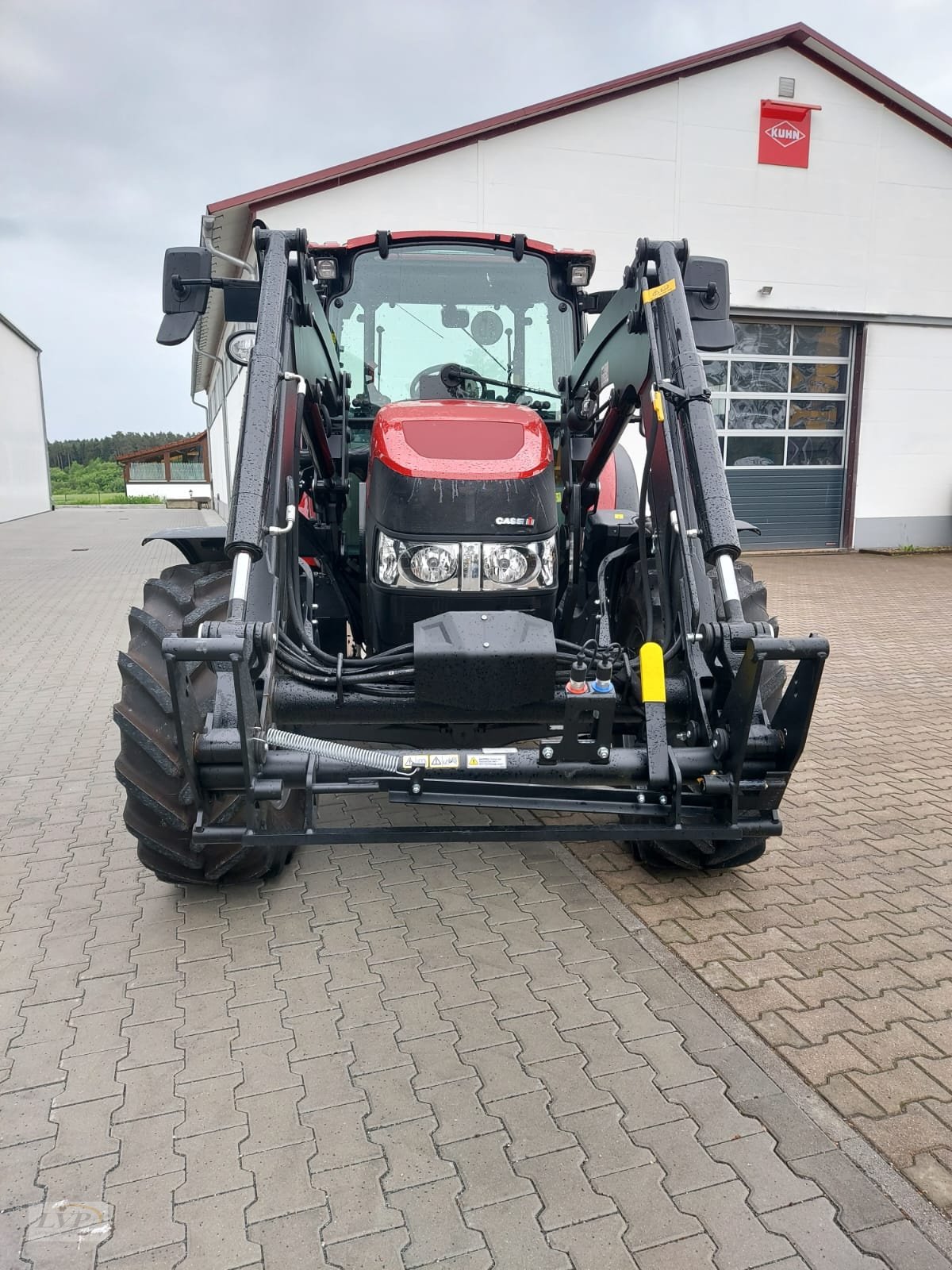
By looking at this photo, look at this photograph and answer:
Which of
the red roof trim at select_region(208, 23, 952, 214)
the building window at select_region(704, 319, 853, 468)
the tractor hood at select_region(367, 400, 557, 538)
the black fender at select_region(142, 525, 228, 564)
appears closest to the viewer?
the tractor hood at select_region(367, 400, 557, 538)

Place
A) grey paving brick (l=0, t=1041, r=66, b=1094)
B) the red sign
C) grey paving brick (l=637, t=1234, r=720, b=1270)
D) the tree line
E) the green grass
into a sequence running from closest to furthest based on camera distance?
grey paving brick (l=637, t=1234, r=720, b=1270) → grey paving brick (l=0, t=1041, r=66, b=1094) → the red sign → the green grass → the tree line

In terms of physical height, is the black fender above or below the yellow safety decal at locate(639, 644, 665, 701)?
above

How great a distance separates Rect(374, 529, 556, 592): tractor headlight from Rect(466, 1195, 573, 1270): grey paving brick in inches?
70.0

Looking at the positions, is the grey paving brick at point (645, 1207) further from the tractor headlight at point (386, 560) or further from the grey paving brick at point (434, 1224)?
the tractor headlight at point (386, 560)

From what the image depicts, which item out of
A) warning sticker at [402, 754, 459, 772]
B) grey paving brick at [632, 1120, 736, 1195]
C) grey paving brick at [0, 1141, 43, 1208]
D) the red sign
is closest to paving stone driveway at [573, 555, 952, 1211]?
grey paving brick at [632, 1120, 736, 1195]

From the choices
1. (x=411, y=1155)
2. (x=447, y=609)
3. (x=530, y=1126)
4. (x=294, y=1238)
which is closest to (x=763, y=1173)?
(x=530, y=1126)

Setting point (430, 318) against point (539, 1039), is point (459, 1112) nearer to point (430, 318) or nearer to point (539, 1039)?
point (539, 1039)

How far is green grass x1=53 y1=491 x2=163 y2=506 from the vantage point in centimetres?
3978

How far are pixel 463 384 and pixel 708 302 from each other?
108 centimetres

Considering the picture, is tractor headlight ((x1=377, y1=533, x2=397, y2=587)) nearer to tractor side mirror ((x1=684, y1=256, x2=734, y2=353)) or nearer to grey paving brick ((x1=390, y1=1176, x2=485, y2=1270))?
tractor side mirror ((x1=684, y1=256, x2=734, y2=353))

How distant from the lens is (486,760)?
8.73 feet

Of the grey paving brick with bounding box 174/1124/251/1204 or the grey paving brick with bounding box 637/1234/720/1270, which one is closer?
the grey paving brick with bounding box 637/1234/720/1270

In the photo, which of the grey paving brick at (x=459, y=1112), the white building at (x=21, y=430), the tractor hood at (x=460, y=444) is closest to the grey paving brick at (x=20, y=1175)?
the grey paving brick at (x=459, y=1112)

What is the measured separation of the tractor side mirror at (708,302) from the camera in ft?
11.1
